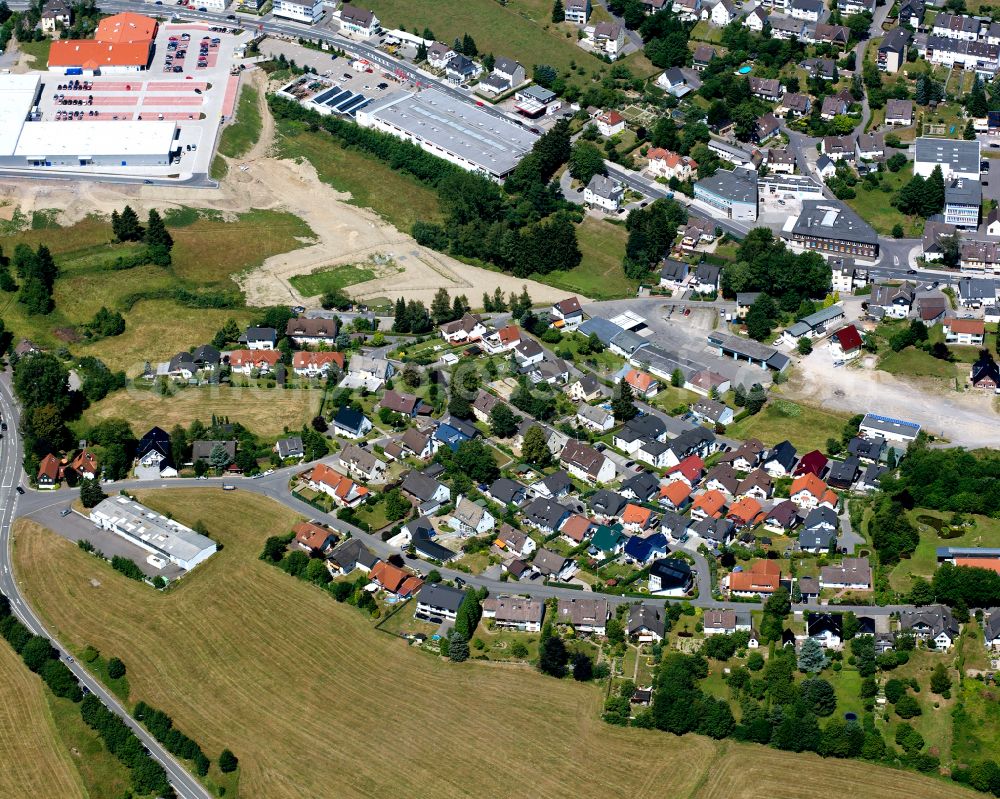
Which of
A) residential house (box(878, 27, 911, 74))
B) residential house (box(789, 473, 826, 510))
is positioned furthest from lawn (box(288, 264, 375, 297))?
residential house (box(878, 27, 911, 74))

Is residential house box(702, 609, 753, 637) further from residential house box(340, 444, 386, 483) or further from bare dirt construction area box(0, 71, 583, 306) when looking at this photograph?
bare dirt construction area box(0, 71, 583, 306)

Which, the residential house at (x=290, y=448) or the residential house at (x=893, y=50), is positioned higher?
the residential house at (x=893, y=50)

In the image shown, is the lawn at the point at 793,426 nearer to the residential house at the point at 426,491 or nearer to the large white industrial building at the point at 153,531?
the residential house at the point at 426,491

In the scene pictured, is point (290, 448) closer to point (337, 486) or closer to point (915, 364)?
point (337, 486)

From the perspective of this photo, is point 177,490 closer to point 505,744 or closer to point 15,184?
point 505,744

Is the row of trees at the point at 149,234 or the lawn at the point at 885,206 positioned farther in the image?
A: the lawn at the point at 885,206

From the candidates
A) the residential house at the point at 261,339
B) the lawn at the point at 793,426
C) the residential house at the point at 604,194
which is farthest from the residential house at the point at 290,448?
the residential house at the point at 604,194

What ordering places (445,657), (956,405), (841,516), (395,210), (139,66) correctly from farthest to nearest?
(139,66) → (395,210) → (956,405) → (841,516) → (445,657)

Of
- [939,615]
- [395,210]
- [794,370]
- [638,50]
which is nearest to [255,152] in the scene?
[395,210]
